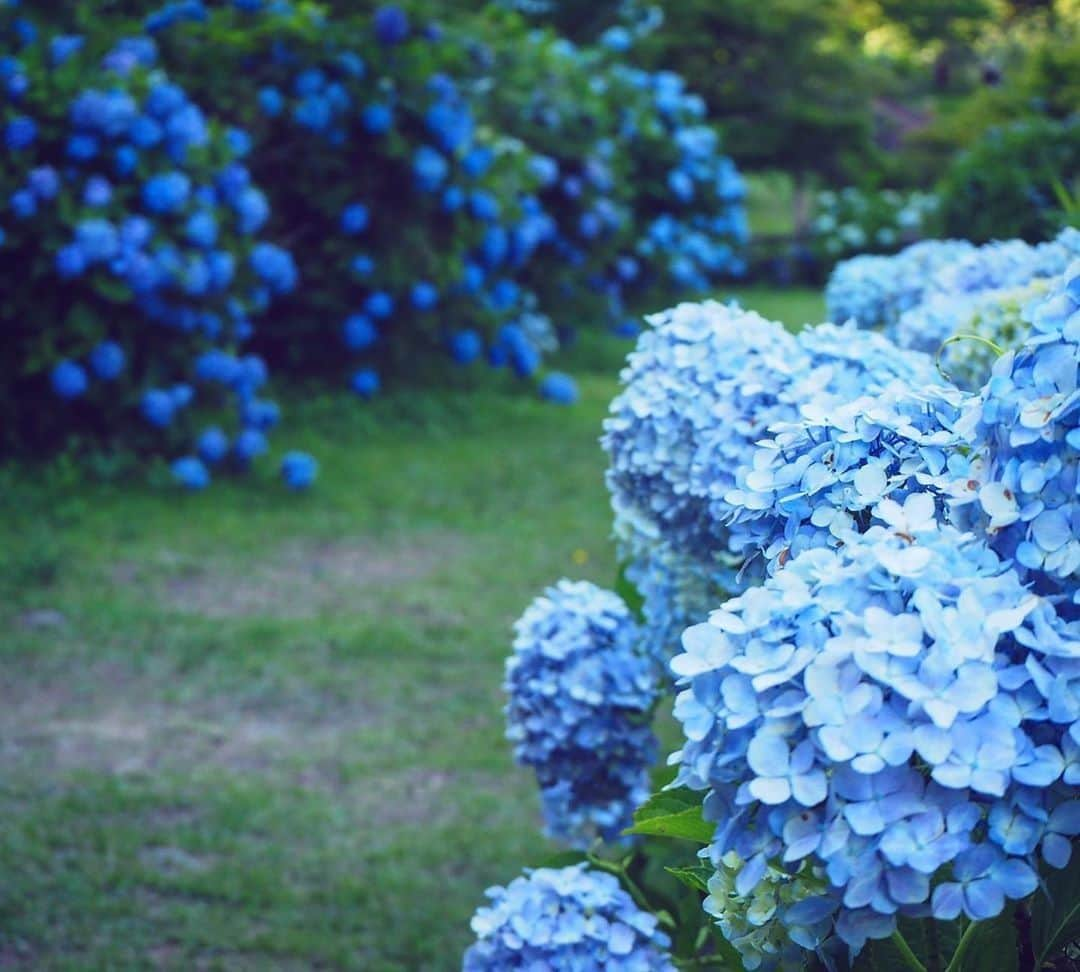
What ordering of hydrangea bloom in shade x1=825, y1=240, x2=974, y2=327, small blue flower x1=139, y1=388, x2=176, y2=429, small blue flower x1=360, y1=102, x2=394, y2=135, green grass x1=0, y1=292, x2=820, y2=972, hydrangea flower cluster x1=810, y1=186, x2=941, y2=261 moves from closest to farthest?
green grass x1=0, y1=292, x2=820, y2=972 < hydrangea bloom in shade x1=825, y1=240, x2=974, y2=327 < small blue flower x1=139, y1=388, x2=176, y2=429 < small blue flower x1=360, y1=102, x2=394, y2=135 < hydrangea flower cluster x1=810, y1=186, x2=941, y2=261

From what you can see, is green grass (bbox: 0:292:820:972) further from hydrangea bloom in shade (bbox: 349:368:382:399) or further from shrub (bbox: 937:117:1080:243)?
shrub (bbox: 937:117:1080:243)

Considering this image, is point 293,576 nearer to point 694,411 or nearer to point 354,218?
point 354,218

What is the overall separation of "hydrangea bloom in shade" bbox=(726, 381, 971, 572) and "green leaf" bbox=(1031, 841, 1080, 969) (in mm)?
298

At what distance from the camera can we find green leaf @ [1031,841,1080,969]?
1.05 m

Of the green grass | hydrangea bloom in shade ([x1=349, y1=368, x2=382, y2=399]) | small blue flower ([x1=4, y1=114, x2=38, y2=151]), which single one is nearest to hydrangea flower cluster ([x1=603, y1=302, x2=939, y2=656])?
the green grass

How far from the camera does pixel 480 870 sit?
3.02 meters

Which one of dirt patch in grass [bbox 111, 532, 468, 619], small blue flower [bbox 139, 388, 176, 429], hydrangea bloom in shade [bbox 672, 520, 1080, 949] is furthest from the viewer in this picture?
small blue flower [bbox 139, 388, 176, 429]

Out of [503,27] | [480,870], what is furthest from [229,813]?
[503,27]

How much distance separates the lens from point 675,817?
1.19 meters

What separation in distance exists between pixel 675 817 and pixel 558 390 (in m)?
6.22

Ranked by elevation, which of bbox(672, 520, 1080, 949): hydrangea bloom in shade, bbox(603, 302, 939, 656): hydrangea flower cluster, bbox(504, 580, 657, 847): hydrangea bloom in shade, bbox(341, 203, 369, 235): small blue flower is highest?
bbox(341, 203, 369, 235): small blue flower

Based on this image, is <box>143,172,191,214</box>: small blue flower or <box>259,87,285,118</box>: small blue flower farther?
<box>259,87,285,118</box>: small blue flower

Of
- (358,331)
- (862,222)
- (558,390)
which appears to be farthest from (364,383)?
(862,222)

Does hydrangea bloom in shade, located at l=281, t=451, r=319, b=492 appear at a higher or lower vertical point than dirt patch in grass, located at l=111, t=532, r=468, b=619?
higher
